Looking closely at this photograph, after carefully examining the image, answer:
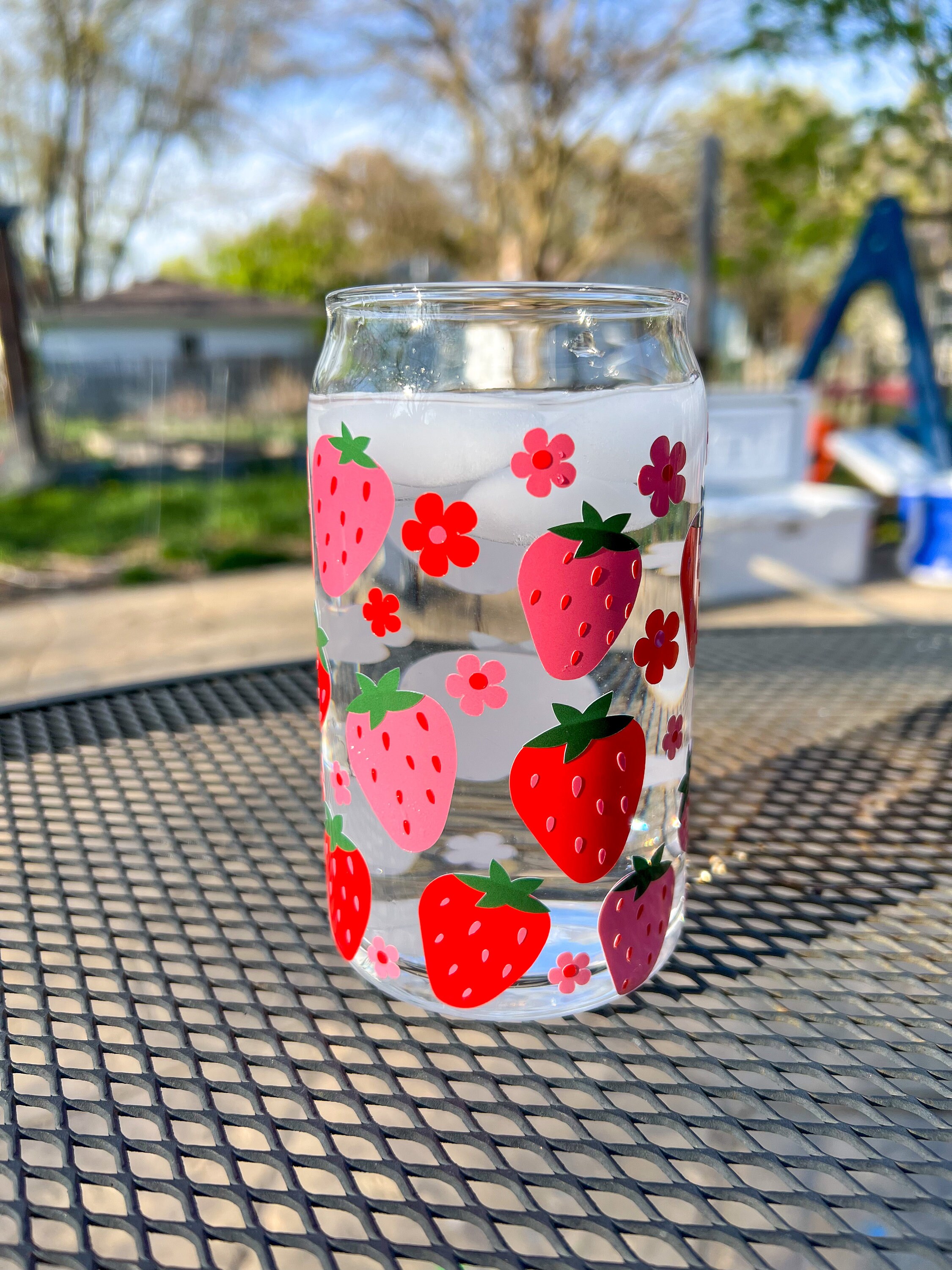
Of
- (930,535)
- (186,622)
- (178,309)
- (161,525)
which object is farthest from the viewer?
(178,309)

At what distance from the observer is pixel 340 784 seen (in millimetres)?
646

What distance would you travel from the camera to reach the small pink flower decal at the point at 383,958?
0.63m

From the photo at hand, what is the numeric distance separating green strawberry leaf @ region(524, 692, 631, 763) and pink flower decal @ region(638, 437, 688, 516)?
117 mm

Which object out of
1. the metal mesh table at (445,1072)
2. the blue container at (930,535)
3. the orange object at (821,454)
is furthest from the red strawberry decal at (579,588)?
the orange object at (821,454)

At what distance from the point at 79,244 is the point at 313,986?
1693 cm

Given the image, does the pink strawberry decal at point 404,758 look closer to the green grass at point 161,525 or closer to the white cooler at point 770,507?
the white cooler at point 770,507

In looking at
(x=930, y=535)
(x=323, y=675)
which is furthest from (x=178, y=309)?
(x=323, y=675)

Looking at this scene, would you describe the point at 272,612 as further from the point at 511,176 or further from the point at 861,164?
the point at 511,176

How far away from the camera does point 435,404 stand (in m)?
0.55

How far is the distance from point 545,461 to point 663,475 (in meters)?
0.08

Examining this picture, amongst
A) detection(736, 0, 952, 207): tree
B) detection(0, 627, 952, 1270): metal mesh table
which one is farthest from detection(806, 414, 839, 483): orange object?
detection(0, 627, 952, 1270): metal mesh table

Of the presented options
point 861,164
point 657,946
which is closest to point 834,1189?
point 657,946

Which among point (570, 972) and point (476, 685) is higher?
point (476, 685)

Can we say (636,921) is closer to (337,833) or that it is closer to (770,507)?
(337,833)
